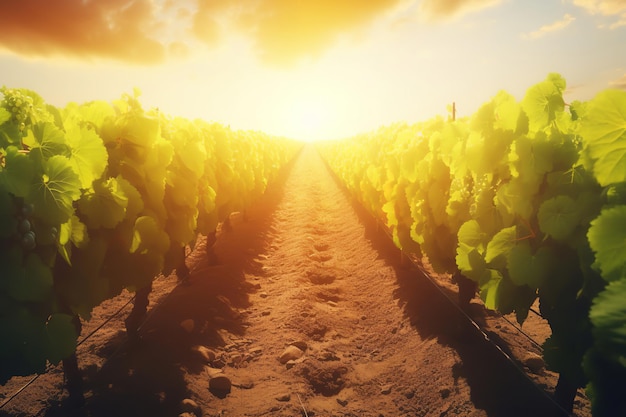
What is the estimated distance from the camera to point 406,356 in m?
5.21

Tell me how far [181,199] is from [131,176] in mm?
1337

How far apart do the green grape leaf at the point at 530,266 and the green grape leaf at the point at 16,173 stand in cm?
369

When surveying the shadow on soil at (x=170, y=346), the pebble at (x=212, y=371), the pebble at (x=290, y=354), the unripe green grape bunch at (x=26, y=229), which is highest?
the unripe green grape bunch at (x=26, y=229)

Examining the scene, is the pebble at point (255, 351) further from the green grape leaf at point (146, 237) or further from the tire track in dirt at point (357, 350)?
the green grape leaf at point (146, 237)

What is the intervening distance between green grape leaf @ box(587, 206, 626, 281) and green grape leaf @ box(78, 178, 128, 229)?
12.2 ft

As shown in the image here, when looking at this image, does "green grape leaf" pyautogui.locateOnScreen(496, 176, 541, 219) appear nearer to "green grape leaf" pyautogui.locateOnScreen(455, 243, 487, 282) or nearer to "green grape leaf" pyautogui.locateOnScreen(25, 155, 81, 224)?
"green grape leaf" pyautogui.locateOnScreen(455, 243, 487, 282)

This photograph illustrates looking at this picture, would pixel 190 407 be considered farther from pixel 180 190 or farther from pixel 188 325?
pixel 180 190

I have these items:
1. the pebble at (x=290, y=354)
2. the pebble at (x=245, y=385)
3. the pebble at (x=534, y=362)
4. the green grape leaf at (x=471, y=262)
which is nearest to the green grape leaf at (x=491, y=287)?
the green grape leaf at (x=471, y=262)

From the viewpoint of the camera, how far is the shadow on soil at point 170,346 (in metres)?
4.02

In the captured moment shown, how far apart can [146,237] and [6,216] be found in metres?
1.66

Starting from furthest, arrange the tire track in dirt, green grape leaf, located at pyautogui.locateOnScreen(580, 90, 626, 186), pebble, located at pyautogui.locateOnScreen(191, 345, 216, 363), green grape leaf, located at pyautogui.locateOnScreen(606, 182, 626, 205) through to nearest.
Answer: pebble, located at pyautogui.locateOnScreen(191, 345, 216, 363) < the tire track in dirt < green grape leaf, located at pyautogui.locateOnScreen(606, 182, 626, 205) < green grape leaf, located at pyautogui.locateOnScreen(580, 90, 626, 186)

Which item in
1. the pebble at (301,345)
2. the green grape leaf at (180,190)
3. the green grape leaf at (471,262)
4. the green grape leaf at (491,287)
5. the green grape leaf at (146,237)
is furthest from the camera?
the pebble at (301,345)

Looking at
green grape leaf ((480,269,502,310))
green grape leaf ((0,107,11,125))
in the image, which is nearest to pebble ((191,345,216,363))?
green grape leaf ((0,107,11,125))

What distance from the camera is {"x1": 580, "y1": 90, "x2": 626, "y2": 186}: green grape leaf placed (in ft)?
6.09
